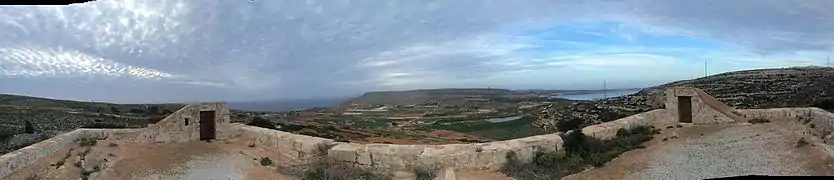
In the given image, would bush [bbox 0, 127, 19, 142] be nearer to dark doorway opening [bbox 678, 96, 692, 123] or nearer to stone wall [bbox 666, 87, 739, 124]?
stone wall [bbox 666, 87, 739, 124]

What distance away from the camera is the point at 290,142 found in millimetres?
10125

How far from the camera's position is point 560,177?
775cm

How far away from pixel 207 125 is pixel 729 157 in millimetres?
9200

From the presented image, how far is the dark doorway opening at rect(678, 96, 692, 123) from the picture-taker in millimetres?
12039

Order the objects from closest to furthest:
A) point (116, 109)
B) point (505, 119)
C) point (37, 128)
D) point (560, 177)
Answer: point (560, 177)
point (37, 128)
point (505, 119)
point (116, 109)

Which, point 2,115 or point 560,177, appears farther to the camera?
point 2,115

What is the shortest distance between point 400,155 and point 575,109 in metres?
11.3

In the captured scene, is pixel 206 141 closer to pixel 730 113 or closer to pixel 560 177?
pixel 560 177

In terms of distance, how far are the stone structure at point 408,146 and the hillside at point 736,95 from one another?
3.43ft

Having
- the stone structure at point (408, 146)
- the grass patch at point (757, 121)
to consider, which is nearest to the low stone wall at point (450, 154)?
the stone structure at point (408, 146)

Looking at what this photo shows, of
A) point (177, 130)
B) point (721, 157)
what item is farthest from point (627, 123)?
point (177, 130)

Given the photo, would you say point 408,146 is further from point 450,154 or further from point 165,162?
point 165,162

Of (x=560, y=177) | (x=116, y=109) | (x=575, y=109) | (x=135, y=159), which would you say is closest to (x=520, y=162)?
(x=560, y=177)

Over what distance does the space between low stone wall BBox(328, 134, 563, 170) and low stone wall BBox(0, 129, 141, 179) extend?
13.6 ft
